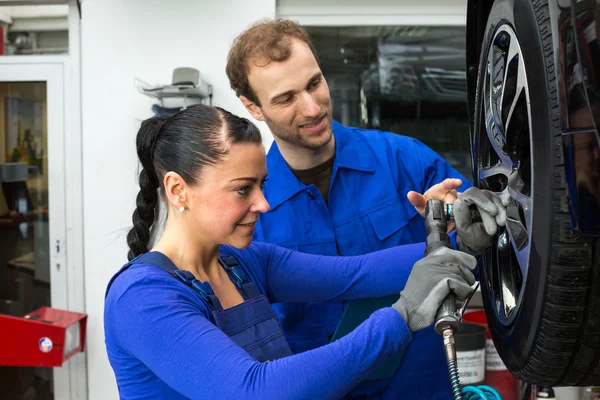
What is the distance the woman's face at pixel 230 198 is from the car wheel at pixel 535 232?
46cm

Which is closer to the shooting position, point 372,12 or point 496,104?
point 496,104

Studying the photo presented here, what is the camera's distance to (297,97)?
1721 millimetres

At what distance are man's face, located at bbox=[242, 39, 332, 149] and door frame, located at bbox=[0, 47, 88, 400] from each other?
221 centimetres

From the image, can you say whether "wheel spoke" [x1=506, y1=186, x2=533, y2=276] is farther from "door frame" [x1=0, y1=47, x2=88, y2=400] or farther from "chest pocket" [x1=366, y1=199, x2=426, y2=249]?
"door frame" [x1=0, y1=47, x2=88, y2=400]

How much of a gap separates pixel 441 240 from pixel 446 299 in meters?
0.15

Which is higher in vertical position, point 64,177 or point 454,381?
point 64,177

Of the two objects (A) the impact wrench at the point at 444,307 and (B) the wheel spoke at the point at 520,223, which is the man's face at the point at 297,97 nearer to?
(A) the impact wrench at the point at 444,307

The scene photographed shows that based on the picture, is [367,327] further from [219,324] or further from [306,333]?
[306,333]

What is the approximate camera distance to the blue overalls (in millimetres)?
1251

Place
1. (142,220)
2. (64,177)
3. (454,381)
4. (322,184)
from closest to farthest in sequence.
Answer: (454,381)
(142,220)
(322,184)
(64,177)

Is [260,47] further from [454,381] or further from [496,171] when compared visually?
[454,381]

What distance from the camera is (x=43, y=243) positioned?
384cm

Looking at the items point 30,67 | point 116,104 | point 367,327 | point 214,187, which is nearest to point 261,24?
point 214,187

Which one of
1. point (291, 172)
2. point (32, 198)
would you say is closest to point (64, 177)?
point (32, 198)
